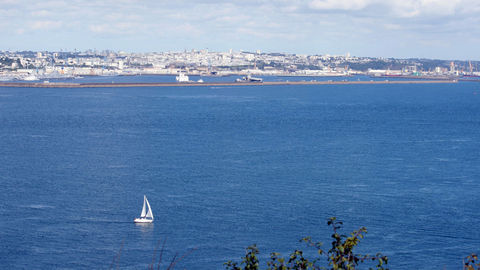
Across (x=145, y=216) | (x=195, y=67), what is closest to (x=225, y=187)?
(x=145, y=216)

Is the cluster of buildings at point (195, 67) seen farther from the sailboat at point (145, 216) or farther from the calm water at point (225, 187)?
the sailboat at point (145, 216)

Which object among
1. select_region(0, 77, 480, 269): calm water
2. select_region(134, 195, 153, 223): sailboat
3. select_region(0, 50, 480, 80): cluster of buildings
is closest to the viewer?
select_region(0, 77, 480, 269): calm water

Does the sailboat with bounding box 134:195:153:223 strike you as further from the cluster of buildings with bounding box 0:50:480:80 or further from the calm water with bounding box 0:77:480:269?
the cluster of buildings with bounding box 0:50:480:80

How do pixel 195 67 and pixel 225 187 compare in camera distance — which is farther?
pixel 195 67

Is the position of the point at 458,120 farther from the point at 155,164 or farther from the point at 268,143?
the point at 155,164

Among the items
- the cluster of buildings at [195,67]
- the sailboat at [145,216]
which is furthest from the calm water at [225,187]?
the cluster of buildings at [195,67]

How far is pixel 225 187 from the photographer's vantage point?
18328 mm

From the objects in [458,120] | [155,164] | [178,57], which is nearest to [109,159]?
[155,164]

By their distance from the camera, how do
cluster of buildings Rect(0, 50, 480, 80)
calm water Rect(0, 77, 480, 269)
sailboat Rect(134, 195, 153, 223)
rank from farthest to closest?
cluster of buildings Rect(0, 50, 480, 80), sailboat Rect(134, 195, 153, 223), calm water Rect(0, 77, 480, 269)

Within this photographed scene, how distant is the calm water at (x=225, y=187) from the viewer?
13789 millimetres

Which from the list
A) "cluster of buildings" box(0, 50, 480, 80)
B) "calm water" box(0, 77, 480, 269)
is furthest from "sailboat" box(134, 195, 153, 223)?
"cluster of buildings" box(0, 50, 480, 80)

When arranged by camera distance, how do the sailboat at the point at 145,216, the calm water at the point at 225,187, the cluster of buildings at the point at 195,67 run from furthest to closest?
the cluster of buildings at the point at 195,67
the sailboat at the point at 145,216
the calm water at the point at 225,187

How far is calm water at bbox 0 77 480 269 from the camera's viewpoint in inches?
543

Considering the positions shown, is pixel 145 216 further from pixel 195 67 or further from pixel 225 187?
pixel 195 67
